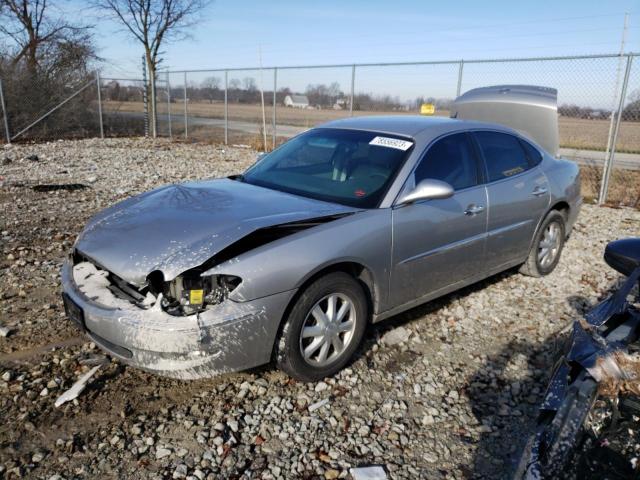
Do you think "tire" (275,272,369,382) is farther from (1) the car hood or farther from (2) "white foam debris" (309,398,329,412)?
(1) the car hood

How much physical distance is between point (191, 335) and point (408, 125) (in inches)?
95.6

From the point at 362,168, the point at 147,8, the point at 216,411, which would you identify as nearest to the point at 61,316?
the point at 216,411

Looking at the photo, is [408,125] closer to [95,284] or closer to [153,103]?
[95,284]

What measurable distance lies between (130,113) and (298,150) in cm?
1784

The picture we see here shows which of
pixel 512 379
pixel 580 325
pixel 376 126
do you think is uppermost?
pixel 376 126

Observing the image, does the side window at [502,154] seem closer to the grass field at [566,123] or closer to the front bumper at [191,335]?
the front bumper at [191,335]

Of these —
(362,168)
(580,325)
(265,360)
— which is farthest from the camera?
(362,168)

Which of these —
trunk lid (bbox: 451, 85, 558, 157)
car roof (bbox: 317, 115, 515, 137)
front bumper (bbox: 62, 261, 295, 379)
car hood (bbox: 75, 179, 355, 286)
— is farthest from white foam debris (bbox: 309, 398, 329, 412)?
trunk lid (bbox: 451, 85, 558, 157)

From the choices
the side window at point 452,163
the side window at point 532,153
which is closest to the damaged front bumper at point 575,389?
the side window at point 452,163

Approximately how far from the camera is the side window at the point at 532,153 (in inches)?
191

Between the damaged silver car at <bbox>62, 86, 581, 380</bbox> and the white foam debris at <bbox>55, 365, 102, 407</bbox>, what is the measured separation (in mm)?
333

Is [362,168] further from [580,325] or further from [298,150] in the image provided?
[580,325]

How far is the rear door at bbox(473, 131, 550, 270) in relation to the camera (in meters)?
4.24

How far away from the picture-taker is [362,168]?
3701mm
